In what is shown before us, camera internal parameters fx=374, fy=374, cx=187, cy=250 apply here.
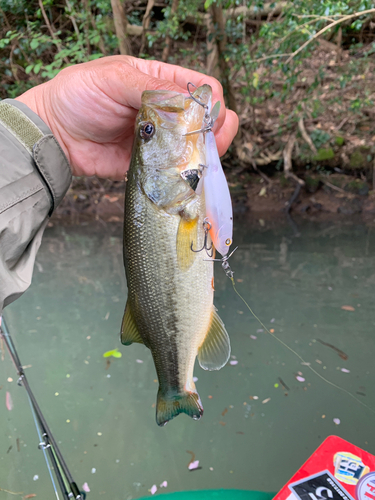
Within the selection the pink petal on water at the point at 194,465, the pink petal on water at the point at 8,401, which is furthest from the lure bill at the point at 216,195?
the pink petal on water at the point at 8,401

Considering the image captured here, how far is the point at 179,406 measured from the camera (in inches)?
54.3

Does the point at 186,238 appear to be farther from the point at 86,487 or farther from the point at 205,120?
the point at 86,487

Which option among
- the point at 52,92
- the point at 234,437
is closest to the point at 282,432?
the point at 234,437

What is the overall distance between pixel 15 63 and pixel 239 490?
818 centimetres

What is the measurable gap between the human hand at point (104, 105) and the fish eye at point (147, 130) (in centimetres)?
16

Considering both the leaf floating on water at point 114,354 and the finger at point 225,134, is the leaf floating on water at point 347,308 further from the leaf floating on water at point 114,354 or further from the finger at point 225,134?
the finger at point 225,134

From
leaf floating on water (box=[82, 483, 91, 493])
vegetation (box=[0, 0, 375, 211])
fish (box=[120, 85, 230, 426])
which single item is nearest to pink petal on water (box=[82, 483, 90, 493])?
leaf floating on water (box=[82, 483, 91, 493])

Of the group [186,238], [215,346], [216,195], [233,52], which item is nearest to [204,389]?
[215,346]

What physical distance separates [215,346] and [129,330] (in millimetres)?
320

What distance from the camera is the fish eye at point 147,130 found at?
123 centimetres

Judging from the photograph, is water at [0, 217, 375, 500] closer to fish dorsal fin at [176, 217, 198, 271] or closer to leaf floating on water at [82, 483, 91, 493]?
leaf floating on water at [82, 483, 91, 493]

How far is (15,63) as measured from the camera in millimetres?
7391

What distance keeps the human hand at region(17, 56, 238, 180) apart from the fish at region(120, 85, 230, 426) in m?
0.15

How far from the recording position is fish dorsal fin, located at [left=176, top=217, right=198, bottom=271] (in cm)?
121
